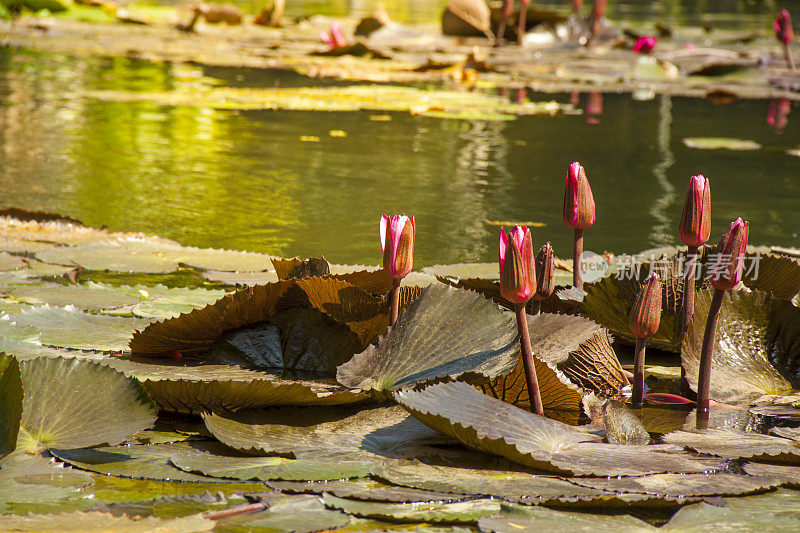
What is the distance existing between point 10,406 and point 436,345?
1.68 ft

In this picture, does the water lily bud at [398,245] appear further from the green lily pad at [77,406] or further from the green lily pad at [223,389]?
the green lily pad at [77,406]

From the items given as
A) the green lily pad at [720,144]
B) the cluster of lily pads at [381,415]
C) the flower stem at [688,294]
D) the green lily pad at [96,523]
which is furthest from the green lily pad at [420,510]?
the green lily pad at [720,144]

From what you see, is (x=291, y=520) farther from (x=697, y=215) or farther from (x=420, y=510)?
(x=697, y=215)

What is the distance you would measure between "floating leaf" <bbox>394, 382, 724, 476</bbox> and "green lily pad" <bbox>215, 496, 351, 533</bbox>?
164 millimetres

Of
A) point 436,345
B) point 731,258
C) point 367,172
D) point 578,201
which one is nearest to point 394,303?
point 436,345

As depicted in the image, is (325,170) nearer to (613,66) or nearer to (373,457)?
(373,457)

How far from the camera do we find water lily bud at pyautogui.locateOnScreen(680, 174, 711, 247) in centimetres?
123

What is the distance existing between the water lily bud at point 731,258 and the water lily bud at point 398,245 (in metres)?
0.37

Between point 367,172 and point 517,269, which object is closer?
point 517,269

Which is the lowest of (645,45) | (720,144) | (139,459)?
(139,459)

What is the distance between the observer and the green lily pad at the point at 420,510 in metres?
0.91

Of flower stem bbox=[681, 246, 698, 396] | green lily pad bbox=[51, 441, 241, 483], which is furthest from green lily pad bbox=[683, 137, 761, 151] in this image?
green lily pad bbox=[51, 441, 241, 483]

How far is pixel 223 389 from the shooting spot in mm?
1131

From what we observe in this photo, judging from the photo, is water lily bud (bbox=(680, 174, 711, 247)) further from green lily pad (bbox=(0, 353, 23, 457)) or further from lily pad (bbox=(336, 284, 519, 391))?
green lily pad (bbox=(0, 353, 23, 457))
